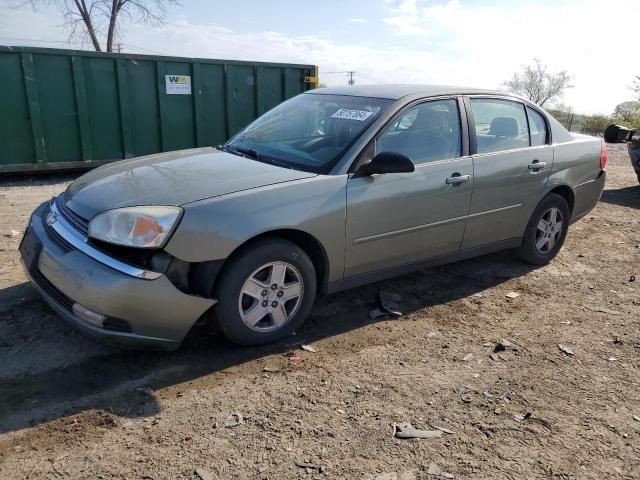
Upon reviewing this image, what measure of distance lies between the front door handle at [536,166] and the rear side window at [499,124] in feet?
0.60

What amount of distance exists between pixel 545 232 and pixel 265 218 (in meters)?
3.26

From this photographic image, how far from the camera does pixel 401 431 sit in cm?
277

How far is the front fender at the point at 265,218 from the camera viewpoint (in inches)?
121

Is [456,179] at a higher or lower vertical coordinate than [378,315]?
higher

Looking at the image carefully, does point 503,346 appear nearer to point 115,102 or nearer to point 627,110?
point 115,102

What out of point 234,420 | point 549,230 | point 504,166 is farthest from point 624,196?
point 234,420

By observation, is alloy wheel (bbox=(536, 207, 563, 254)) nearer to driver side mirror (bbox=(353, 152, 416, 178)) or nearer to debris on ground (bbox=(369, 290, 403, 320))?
debris on ground (bbox=(369, 290, 403, 320))

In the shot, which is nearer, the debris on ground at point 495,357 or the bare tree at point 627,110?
the debris on ground at point 495,357

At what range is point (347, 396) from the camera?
10.0 feet

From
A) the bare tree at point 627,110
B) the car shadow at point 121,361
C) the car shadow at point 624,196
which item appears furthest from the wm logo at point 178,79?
the bare tree at point 627,110

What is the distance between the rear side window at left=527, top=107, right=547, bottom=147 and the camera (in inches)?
197

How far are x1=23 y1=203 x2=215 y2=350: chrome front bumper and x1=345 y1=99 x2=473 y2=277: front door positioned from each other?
48.5 inches

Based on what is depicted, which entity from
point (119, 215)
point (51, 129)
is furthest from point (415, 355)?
point (51, 129)

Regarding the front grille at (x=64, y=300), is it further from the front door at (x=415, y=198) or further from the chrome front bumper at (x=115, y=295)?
the front door at (x=415, y=198)
